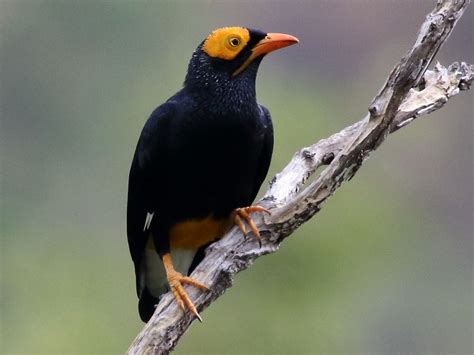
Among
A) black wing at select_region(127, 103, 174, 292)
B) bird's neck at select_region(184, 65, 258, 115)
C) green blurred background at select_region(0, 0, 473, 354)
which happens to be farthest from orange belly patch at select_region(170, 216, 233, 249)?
green blurred background at select_region(0, 0, 473, 354)

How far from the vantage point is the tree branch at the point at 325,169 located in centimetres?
423

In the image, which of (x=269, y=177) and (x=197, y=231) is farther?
(x=269, y=177)

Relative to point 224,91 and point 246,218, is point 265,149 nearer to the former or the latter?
point 224,91

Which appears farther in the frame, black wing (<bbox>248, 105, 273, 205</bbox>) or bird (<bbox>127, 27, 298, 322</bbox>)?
black wing (<bbox>248, 105, 273, 205</bbox>)

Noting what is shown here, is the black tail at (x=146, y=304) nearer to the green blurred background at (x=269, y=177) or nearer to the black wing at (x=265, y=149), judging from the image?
the black wing at (x=265, y=149)

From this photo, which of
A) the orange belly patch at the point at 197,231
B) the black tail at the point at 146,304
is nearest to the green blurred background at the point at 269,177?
the black tail at the point at 146,304

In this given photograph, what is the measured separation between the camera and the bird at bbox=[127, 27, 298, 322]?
196 inches

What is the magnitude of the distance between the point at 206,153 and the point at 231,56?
1.59 ft

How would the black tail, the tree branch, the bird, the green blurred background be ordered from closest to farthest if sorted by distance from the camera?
the tree branch, the bird, the black tail, the green blurred background

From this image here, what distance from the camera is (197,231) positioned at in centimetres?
523

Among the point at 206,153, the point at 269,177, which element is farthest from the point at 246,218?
the point at 269,177

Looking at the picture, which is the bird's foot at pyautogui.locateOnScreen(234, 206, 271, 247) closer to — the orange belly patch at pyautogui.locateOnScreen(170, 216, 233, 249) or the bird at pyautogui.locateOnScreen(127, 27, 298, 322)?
the bird at pyautogui.locateOnScreen(127, 27, 298, 322)

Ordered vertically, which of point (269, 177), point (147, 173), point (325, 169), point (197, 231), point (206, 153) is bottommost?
point (325, 169)

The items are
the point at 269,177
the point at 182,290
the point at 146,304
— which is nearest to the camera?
the point at 182,290
